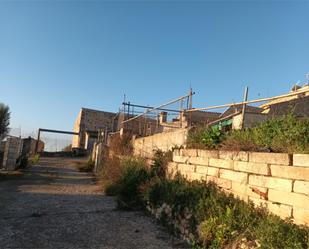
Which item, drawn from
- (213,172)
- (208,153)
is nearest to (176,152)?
(208,153)

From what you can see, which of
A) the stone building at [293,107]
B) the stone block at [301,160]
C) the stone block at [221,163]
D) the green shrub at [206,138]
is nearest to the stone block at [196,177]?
the stone block at [221,163]

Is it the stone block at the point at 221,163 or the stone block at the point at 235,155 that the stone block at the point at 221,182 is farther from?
the stone block at the point at 235,155

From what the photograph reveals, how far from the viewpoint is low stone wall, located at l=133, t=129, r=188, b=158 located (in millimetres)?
9891

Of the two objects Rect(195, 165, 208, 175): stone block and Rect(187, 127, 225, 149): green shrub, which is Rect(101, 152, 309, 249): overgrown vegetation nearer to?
Rect(195, 165, 208, 175): stone block

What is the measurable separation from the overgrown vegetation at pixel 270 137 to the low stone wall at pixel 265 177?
0.64 feet

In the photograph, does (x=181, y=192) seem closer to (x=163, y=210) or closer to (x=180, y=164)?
(x=163, y=210)

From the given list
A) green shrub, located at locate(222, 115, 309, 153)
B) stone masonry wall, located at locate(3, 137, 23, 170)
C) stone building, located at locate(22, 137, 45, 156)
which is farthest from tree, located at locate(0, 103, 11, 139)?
green shrub, located at locate(222, 115, 309, 153)

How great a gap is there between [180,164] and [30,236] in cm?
402

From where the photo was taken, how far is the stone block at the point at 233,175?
6210 millimetres

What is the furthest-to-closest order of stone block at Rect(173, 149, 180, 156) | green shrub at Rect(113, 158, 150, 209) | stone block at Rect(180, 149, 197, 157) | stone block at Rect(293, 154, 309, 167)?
green shrub at Rect(113, 158, 150, 209)
stone block at Rect(173, 149, 180, 156)
stone block at Rect(180, 149, 197, 157)
stone block at Rect(293, 154, 309, 167)

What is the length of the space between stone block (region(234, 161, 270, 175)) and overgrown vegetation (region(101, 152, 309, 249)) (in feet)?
1.84

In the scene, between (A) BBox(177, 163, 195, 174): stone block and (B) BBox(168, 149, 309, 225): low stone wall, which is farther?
(A) BBox(177, 163, 195, 174): stone block

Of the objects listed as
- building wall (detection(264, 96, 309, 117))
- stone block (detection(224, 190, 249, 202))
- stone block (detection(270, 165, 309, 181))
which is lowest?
stone block (detection(224, 190, 249, 202))

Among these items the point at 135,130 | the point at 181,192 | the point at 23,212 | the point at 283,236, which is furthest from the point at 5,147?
the point at 283,236
